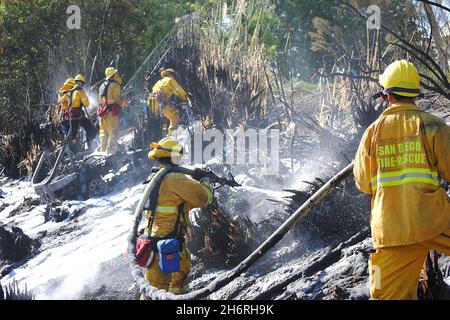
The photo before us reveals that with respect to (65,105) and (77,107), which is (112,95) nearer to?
(77,107)

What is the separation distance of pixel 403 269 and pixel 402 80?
115cm

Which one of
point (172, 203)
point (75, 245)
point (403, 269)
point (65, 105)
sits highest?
point (65, 105)

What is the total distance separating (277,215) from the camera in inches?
270

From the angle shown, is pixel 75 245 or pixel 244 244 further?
pixel 75 245

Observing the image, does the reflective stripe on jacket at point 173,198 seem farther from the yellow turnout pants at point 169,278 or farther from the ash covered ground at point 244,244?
the ash covered ground at point 244,244

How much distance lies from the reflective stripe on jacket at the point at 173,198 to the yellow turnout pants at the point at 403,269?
2.36m

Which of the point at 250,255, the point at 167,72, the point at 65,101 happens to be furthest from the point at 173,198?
the point at 65,101

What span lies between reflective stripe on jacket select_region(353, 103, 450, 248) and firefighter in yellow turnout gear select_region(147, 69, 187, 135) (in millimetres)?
7773

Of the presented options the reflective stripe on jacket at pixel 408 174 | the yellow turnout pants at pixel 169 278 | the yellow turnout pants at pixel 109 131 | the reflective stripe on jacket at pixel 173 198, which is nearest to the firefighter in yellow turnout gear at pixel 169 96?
the yellow turnout pants at pixel 109 131

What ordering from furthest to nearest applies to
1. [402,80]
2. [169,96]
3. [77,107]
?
[77,107], [169,96], [402,80]

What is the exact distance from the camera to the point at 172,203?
5570 millimetres

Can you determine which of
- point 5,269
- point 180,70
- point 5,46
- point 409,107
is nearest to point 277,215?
point 409,107

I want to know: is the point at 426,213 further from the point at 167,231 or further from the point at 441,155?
the point at 167,231

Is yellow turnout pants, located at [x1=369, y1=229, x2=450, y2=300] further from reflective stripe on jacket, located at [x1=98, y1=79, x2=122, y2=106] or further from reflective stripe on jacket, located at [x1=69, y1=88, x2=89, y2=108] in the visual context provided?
reflective stripe on jacket, located at [x1=69, y1=88, x2=89, y2=108]
